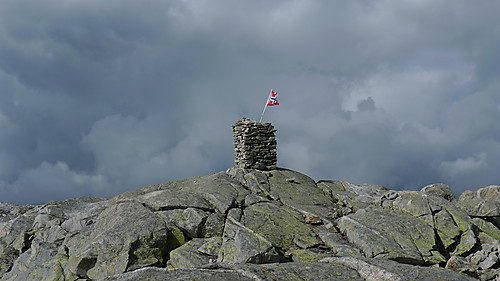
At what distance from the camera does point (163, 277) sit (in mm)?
8383

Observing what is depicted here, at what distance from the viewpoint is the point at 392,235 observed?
2253 centimetres

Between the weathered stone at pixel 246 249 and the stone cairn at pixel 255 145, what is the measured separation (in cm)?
1489

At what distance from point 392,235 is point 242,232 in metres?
9.14

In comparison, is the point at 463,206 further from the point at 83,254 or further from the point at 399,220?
the point at 83,254

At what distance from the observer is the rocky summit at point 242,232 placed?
64.5 ft

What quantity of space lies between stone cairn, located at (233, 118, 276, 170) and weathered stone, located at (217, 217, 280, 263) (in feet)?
48.9

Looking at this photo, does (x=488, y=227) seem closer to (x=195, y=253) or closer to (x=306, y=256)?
(x=306, y=256)

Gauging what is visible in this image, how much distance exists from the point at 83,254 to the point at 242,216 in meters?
9.07

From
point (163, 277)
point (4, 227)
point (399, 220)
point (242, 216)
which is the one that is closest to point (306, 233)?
point (242, 216)

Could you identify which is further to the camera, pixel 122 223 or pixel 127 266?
pixel 122 223

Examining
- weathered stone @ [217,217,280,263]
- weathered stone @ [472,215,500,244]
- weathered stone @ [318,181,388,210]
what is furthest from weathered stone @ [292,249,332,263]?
weathered stone @ [472,215,500,244]

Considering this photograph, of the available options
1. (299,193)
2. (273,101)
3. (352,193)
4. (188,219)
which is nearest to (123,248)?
(188,219)

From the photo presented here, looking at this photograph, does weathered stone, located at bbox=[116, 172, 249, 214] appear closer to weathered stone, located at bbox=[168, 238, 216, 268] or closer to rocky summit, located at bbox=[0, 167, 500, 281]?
rocky summit, located at bbox=[0, 167, 500, 281]

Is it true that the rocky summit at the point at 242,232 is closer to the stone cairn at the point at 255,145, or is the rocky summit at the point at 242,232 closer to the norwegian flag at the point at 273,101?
the stone cairn at the point at 255,145
